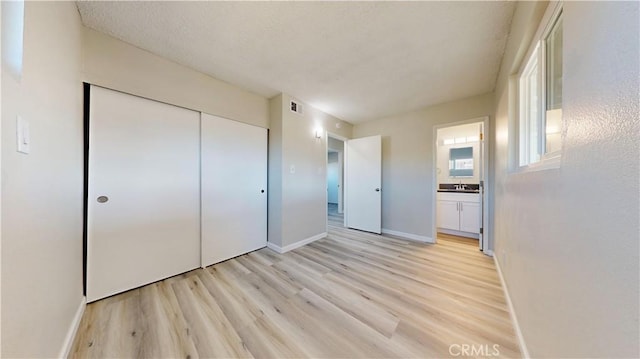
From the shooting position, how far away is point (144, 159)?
6.27ft

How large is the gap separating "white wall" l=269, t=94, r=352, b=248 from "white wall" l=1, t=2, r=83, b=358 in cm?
183

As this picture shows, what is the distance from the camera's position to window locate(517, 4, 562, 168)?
1045 mm

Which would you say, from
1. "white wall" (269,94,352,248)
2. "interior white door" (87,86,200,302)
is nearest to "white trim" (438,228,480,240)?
"white wall" (269,94,352,248)

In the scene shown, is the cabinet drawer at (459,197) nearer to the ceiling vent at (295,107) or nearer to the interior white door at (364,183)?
the interior white door at (364,183)

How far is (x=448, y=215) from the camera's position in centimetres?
366

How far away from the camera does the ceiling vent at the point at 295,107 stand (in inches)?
115

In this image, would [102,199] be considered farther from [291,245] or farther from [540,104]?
[540,104]

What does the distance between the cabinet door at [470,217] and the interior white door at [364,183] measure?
1.39 m

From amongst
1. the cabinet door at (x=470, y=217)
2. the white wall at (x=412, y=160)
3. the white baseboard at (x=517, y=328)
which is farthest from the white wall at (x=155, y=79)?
the cabinet door at (x=470, y=217)

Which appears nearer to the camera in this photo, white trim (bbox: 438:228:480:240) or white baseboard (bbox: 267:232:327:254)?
white baseboard (bbox: 267:232:327:254)

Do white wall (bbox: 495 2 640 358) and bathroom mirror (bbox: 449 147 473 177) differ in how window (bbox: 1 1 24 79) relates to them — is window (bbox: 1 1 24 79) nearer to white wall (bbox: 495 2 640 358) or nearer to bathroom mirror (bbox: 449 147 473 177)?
white wall (bbox: 495 2 640 358)

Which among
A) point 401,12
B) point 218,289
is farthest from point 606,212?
point 218,289

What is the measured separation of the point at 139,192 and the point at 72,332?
106cm

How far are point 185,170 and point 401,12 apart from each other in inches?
97.4
